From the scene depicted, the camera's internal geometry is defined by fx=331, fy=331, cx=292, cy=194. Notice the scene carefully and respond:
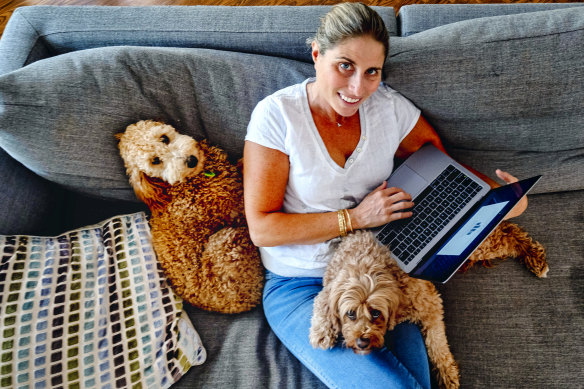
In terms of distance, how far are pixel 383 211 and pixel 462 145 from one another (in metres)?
0.53

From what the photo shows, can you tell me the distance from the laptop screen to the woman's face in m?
0.55

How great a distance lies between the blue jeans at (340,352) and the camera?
1.01 m

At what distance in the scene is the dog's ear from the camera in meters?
1.17

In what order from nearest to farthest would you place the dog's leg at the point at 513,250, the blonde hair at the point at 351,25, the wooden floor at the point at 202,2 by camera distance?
the blonde hair at the point at 351,25, the dog's leg at the point at 513,250, the wooden floor at the point at 202,2

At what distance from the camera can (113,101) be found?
3.75 ft

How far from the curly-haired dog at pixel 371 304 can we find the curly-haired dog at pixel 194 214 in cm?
35

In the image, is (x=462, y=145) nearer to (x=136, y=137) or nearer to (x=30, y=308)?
(x=136, y=137)

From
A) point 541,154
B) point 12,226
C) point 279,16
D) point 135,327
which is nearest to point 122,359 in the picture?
point 135,327

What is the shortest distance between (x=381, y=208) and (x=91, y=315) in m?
1.02

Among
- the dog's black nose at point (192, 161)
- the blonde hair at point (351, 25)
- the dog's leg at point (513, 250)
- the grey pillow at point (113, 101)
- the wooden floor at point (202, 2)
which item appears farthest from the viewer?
the wooden floor at point (202, 2)

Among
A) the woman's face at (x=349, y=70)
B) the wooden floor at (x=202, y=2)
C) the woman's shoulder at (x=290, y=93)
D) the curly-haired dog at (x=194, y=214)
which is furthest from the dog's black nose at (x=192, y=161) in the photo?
the wooden floor at (x=202, y=2)

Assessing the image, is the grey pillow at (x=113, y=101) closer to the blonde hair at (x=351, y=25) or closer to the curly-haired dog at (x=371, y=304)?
the blonde hair at (x=351, y=25)

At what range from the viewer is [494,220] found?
41.7 inches

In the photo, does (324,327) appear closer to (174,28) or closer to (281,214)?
(281,214)
